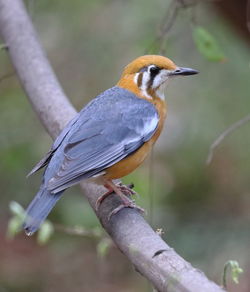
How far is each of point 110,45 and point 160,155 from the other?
1268mm

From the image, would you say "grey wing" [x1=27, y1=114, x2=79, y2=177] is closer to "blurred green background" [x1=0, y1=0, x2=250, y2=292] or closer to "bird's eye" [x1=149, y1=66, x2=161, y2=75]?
"bird's eye" [x1=149, y1=66, x2=161, y2=75]

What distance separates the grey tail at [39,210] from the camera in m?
3.46

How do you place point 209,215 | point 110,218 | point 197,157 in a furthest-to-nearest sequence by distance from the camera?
point 197,157 → point 209,215 → point 110,218

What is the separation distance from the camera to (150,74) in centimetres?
438

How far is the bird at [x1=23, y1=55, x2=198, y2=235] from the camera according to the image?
372 cm

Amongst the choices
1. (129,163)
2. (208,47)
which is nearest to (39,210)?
(129,163)

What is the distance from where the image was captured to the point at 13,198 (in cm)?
691

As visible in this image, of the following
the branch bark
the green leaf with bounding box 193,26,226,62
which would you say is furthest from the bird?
the green leaf with bounding box 193,26,226,62

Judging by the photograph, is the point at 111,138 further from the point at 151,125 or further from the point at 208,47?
the point at 208,47

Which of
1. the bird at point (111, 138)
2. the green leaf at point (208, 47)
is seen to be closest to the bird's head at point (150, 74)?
the bird at point (111, 138)

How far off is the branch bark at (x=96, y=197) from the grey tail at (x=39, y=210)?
291mm

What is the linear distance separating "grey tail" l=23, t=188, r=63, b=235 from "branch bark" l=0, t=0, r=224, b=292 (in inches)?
11.5

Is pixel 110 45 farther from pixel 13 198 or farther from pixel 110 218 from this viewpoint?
pixel 110 218

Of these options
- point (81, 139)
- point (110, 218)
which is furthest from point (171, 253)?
point (81, 139)
